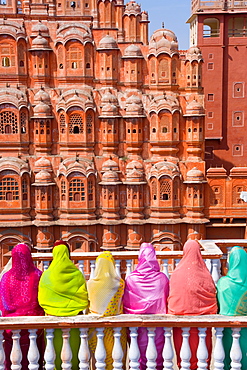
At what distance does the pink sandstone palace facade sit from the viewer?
21.7 m

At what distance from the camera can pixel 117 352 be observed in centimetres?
469

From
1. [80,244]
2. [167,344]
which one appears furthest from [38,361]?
[80,244]

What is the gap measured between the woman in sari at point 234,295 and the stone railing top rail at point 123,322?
157 millimetres

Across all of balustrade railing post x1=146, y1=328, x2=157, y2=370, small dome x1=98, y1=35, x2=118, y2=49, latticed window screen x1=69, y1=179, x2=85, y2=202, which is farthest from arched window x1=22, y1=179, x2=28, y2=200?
balustrade railing post x1=146, y1=328, x2=157, y2=370

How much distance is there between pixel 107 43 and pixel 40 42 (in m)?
3.01

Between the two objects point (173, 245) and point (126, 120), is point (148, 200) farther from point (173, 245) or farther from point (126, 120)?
Answer: point (126, 120)

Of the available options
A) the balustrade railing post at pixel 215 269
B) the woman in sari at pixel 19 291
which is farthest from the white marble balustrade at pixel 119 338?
the balustrade railing post at pixel 215 269

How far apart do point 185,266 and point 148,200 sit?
1728 centimetres

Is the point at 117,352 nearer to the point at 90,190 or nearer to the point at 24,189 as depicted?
the point at 90,190

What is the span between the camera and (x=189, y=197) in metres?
22.3

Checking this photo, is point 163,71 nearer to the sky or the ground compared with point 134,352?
nearer to the sky

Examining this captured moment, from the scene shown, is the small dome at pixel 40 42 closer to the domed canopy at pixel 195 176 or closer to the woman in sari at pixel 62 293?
the domed canopy at pixel 195 176

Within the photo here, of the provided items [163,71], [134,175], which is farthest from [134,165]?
[163,71]

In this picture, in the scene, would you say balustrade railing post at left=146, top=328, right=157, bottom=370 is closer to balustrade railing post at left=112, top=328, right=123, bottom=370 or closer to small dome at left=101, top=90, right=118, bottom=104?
balustrade railing post at left=112, top=328, right=123, bottom=370
